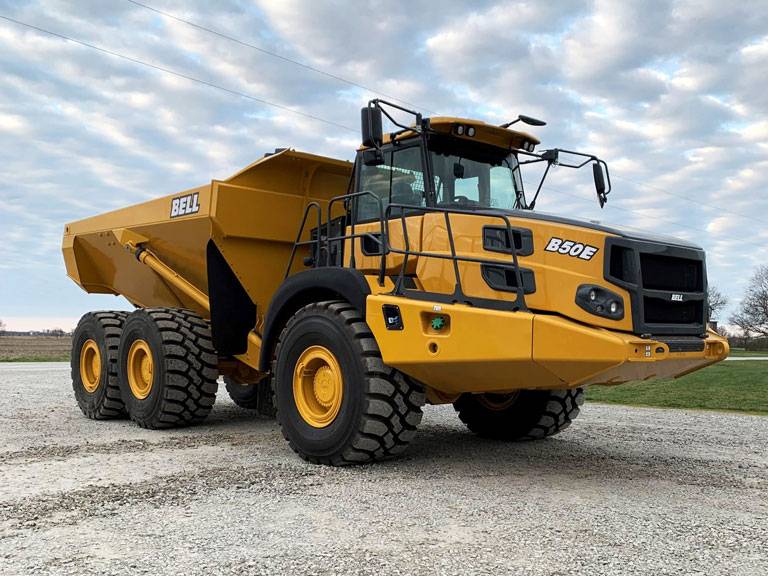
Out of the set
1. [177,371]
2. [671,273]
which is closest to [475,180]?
[671,273]

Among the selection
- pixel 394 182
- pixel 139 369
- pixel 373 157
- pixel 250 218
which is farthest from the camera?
pixel 139 369

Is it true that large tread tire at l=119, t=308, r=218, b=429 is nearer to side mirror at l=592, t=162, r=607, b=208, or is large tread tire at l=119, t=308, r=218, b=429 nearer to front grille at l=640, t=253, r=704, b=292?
side mirror at l=592, t=162, r=607, b=208

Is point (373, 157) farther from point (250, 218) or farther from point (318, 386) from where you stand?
point (250, 218)

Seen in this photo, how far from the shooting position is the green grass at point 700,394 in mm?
11673

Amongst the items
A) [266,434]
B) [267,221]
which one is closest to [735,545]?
[266,434]

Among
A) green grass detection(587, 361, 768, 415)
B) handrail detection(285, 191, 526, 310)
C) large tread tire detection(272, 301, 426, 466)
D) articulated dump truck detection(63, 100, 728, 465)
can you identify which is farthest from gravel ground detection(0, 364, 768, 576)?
green grass detection(587, 361, 768, 415)

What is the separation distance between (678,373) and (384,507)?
8.46ft

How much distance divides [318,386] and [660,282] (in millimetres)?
2860

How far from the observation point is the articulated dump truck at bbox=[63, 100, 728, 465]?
5.21 meters

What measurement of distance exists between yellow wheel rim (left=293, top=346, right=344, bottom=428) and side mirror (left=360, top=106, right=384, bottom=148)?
1.73 meters

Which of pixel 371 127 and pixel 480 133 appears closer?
pixel 371 127

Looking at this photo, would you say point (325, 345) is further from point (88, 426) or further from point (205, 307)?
point (88, 426)

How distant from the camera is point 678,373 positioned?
5719 millimetres

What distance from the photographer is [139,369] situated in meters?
8.84
